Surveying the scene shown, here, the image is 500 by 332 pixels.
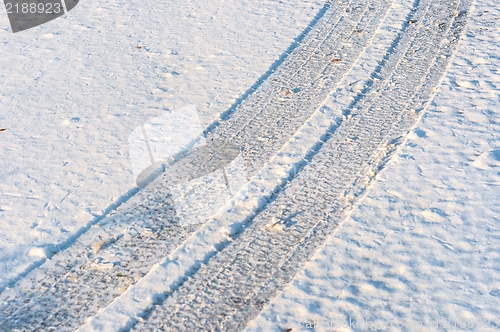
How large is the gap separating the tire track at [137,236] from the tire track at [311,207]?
0.30 metres

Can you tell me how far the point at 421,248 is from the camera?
9.98 ft

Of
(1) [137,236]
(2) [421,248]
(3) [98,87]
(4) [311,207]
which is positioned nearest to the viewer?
(2) [421,248]

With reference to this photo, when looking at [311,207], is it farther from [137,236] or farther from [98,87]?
[98,87]

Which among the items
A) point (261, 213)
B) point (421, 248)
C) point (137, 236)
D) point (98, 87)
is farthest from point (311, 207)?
point (98, 87)

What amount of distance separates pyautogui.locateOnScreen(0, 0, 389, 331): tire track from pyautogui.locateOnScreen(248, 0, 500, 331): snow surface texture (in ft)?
2.56

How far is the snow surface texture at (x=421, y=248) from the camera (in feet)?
8.85

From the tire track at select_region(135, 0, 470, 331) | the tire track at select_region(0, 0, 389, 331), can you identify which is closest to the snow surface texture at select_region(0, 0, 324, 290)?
the tire track at select_region(0, 0, 389, 331)

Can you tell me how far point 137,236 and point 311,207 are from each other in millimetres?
1022

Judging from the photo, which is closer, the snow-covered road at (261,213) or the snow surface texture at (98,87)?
the snow-covered road at (261,213)

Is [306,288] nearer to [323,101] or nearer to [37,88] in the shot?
[323,101]

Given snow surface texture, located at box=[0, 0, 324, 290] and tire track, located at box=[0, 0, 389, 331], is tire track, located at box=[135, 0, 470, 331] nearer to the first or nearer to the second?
tire track, located at box=[0, 0, 389, 331]

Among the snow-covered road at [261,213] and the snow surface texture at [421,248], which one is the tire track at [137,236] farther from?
the snow surface texture at [421,248]

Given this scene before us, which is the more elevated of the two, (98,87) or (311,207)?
(311,207)

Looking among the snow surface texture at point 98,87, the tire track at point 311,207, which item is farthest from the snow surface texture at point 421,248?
the snow surface texture at point 98,87
